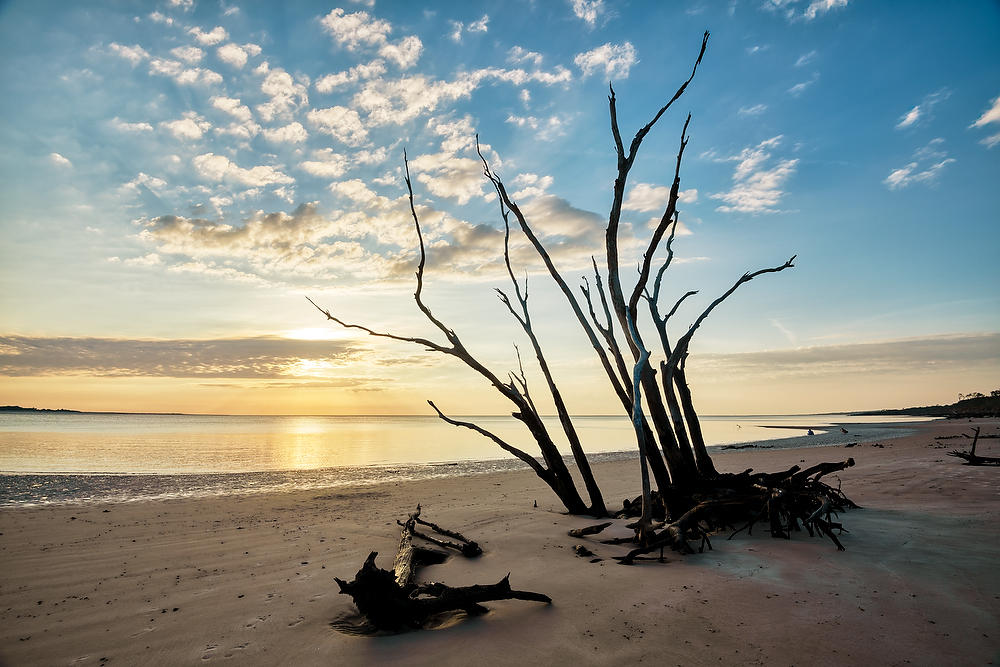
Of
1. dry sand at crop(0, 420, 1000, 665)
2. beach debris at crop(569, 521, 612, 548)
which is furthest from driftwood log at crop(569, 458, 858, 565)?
dry sand at crop(0, 420, 1000, 665)

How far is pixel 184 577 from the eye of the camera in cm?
566

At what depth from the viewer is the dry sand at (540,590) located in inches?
132

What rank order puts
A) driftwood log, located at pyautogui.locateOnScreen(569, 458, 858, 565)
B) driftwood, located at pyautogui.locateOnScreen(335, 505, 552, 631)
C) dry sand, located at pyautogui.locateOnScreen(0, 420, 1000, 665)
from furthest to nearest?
1. driftwood log, located at pyautogui.locateOnScreen(569, 458, 858, 565)
2. driftwood, located at pyautogui.locateOnScreen(335, 505, 552, 631)
3. dry sand, located at pyautogui.locateOnScreen(0, 420, 1000, 665)

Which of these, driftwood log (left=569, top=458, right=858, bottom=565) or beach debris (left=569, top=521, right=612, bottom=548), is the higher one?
driftwood log (left=569, top=458, right=858, bottom=565)

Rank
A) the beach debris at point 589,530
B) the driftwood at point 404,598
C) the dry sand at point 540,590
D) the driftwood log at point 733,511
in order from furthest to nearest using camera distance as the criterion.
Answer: the beach debris at point 589,530
the driftwood log at point 733,511
the driftwood at point 404,598
the dry sand at point 540,590

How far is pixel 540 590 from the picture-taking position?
4480 millimetres

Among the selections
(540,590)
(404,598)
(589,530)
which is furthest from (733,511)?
(404,598)

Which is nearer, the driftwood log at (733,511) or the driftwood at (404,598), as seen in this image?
the driftwood at (404,598)

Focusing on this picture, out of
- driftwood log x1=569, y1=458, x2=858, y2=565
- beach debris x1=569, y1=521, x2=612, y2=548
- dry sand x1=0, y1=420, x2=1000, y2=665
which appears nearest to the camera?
dry sand x1=0, y1=420, x2=1000, y2=665

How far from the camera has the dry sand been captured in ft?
11.0

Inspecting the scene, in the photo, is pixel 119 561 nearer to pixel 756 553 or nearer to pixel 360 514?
pixel 360 514

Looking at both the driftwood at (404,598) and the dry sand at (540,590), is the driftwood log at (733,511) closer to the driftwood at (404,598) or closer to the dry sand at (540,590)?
the dry sand at (540,590)

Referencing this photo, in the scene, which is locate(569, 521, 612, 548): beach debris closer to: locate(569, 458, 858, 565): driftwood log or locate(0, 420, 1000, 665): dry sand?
locate(569, 458, 858, 565): driftwood log

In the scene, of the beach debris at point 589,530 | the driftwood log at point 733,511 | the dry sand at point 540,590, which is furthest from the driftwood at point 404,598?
the beach debris at point 589,530
